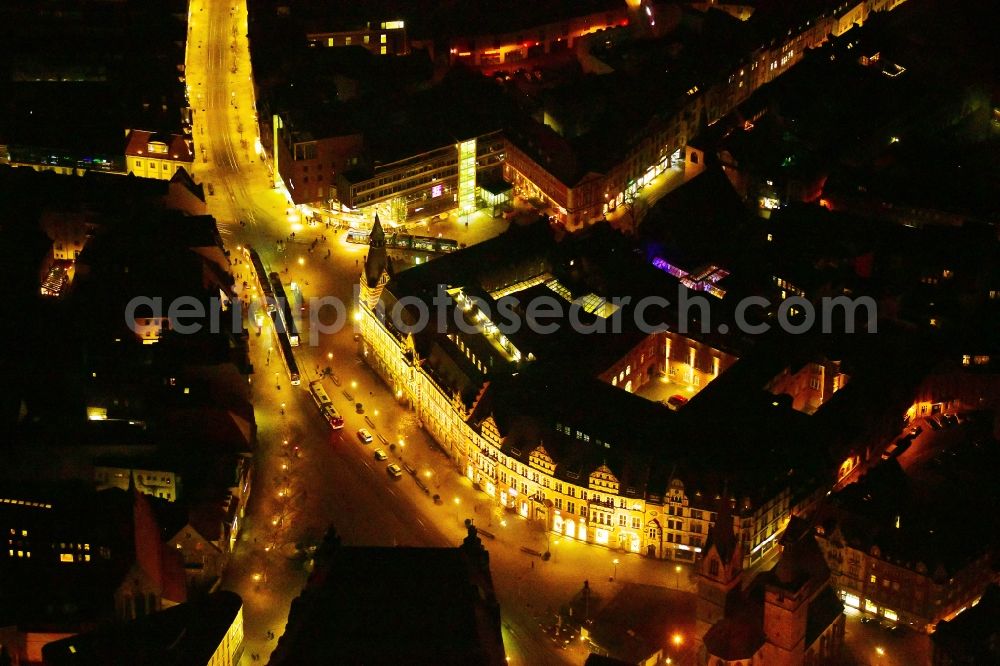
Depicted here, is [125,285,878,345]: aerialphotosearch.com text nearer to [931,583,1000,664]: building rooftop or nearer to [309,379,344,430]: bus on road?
[309,379,344,430]: bus on road

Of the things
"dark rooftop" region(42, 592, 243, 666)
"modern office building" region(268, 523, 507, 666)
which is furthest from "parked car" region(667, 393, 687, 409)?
"dark rooftop" region(42, 592, 243, 666)

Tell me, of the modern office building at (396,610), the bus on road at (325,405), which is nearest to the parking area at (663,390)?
the bus on road at (325,405)

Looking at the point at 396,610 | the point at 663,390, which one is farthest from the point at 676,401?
the point at 396,610

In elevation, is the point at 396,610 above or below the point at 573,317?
below

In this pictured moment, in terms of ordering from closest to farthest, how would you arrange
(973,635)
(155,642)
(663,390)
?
(155,642), (973,635), (663,390)

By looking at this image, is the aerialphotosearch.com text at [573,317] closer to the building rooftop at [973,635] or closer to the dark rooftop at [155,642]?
the building rooftop at [973,635]

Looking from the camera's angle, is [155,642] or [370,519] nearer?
[155,642]

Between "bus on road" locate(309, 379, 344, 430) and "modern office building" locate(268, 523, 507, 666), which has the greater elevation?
"modern office building" locate(268, 523, 507, 666)

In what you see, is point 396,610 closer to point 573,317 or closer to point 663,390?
point 663,390
